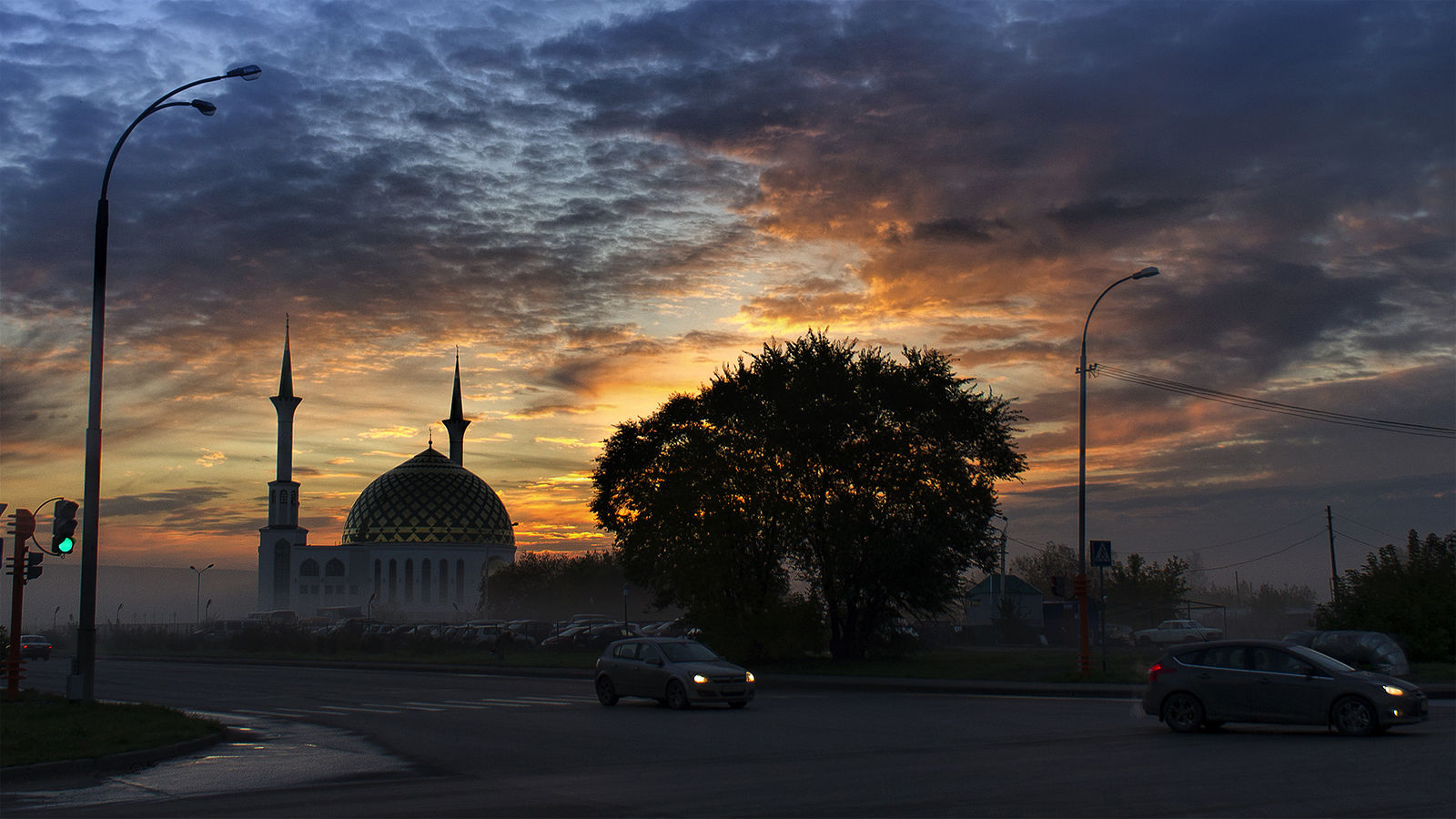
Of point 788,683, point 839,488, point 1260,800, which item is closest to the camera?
point 1260,800

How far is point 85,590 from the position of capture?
19.5 m

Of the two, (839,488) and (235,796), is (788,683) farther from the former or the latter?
(235,796)

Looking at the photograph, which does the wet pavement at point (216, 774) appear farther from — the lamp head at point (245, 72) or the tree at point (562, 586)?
the tree at point (562, 586)

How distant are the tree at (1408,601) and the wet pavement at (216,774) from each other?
27.2 m

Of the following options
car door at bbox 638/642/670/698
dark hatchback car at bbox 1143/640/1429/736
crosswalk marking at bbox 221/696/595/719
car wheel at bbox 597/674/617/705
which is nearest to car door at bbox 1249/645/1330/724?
dark hatchback car at bbox 1143/640/1429/736

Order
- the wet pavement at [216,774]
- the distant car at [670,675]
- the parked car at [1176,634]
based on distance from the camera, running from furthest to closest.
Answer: the parked car at [1176,634]
the distant car at [670,675]
the wet pavement at [216,774]

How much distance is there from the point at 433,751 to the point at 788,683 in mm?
16842

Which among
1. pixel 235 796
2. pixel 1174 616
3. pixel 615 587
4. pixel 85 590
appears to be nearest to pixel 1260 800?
pixel 235 796

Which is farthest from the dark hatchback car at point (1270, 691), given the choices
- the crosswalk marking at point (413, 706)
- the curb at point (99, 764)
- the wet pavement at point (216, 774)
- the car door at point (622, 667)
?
the curb at point (99, 764)

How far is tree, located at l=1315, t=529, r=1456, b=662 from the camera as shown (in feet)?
102

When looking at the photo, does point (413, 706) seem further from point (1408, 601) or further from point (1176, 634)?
point (1176, 634)

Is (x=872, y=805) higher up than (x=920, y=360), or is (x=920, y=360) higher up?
(x=920, y=360)

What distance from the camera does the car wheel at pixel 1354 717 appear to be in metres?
15.6

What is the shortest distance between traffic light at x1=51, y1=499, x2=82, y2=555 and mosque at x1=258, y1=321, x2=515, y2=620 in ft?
351
